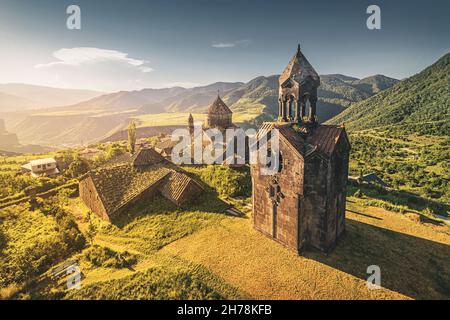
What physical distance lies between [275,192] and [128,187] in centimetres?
1624

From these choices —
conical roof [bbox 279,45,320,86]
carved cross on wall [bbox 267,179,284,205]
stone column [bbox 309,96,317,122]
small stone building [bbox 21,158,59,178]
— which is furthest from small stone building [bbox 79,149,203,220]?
small stone building [bbox 21,158,59,178]

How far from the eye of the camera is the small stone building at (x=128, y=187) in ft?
73.2

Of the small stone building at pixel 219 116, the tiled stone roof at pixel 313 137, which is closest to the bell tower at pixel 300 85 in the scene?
the tiled stone roof at pixel 313 137

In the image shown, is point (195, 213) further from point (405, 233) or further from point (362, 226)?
point (405, 233)

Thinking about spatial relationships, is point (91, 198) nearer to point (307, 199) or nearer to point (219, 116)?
point (307, 199)

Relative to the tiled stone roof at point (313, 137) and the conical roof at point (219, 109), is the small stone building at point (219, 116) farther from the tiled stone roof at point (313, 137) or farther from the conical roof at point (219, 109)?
the tiled stone roof at point (313, 137)

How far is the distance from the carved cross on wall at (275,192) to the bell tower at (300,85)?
16.7ft

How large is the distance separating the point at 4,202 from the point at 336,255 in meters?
35.2

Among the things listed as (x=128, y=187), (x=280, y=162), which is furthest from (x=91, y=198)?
(x=280, y=162)

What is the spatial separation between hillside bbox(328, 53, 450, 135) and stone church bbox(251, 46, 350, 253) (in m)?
69.6

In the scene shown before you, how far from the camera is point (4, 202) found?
26.4 metres
